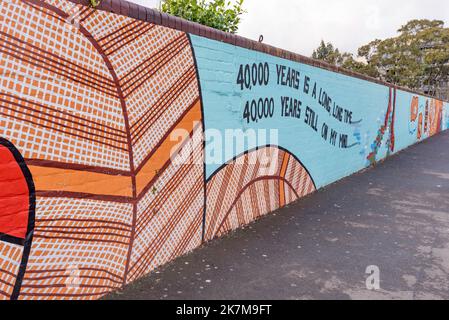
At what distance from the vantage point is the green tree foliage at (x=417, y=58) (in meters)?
54.3

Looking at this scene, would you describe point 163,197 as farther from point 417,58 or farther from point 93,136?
point 417,58

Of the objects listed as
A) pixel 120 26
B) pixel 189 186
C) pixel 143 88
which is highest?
pixel 120 26

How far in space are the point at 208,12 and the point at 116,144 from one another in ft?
9.15

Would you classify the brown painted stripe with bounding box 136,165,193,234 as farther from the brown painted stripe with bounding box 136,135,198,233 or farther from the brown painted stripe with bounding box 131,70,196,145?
the brown painted stripe with bounding box 131,70,196,145

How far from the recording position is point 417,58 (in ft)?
187

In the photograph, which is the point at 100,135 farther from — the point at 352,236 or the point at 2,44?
the point at 352,236

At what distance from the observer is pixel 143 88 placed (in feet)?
11.3

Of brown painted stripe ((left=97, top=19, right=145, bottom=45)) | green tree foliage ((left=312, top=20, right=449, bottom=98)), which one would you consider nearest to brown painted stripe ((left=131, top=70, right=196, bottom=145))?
brown painted stripe ((left=97, top=19, right=145, bottom=45))

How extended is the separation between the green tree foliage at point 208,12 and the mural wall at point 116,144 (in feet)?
2.08

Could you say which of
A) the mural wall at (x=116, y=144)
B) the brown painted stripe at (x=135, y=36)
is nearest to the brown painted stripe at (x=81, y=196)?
the mural wall at (x=116, y=144)

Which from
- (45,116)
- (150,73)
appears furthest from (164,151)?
(45,116)

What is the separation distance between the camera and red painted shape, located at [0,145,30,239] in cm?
242
